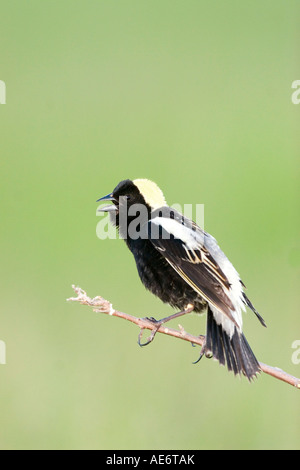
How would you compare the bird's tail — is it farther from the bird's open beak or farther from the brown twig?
the bird's open beak

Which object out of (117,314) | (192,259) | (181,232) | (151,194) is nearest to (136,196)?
(151,194)

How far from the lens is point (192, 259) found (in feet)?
8.36

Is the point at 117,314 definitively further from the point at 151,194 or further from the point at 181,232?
the point at 151,194

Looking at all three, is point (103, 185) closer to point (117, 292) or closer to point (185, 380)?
point (117, 292)

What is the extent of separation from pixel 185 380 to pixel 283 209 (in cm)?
214

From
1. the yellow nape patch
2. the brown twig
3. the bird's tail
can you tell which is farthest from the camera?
the yellow nape patch

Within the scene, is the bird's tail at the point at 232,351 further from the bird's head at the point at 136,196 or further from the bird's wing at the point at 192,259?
the bird's head at the point at 136,196

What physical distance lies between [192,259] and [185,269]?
46 millimetres

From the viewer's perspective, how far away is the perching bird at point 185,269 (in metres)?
2.46

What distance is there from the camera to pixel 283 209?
555cm

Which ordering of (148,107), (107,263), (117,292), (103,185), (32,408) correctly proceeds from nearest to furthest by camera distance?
1. (32,408)
2. (117,292)
3. (107,263)
4. (103,185)
5. (148,107)

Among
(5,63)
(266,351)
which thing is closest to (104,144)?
(5,63)

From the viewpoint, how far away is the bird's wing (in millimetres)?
2449

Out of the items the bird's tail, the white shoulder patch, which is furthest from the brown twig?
the white shoulder patch
